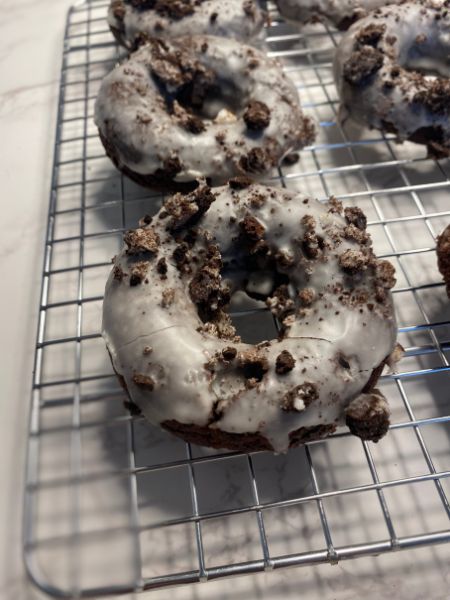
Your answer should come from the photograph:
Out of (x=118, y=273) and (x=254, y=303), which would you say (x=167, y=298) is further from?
(x=254, y=303)

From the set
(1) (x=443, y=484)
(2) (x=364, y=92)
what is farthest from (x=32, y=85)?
(1) (x=443, y=484)

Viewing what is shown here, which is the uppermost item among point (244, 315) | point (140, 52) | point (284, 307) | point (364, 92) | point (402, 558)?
point (140, 52)

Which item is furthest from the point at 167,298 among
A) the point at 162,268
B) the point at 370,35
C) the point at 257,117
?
the point at 370,35

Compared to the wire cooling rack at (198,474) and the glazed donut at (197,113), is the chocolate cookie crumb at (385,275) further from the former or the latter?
the glazed donut at (197,113)

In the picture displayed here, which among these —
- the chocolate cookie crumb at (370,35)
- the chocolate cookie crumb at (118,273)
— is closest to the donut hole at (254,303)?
the chocolate cookie crumb at (118,273)

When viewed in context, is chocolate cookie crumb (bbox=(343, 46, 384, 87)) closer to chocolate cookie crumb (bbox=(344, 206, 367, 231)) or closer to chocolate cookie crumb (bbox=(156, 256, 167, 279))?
chocolate cookie crumb (bbox=(344, 206, 367, 231))

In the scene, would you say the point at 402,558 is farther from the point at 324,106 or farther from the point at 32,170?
the point at 32,170

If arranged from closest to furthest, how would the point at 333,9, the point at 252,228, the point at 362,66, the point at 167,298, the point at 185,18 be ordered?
the point at 167,298 → the point at 252,228 → the point at 362,66 → the point at 185,18 → the point at 333,9
